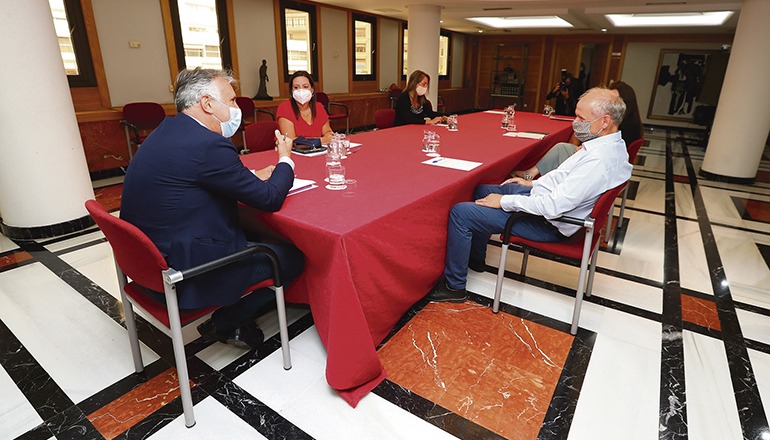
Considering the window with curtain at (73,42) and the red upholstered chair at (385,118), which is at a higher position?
the window with curtain at (73,42)

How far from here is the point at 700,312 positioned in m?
2.42

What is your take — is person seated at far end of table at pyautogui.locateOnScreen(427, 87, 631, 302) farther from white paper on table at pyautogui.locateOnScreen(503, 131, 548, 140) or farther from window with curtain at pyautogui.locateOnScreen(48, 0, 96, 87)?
window with curtain at pyautogui.locateOnScreen(48, 0, 96, 87)

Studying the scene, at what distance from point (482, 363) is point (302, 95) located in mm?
2370

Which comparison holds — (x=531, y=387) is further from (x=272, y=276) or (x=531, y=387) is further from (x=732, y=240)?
(x=732, y=240)

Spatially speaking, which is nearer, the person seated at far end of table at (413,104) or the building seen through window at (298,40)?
the person seated at far end of table at (413,104)

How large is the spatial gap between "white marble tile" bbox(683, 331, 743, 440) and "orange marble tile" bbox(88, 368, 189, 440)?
204cm

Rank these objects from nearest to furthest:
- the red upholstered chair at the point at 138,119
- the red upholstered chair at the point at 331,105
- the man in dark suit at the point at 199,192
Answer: the man in dark suit at the point at 199,192 → the red upholstered chair at the point at 138,119 → the red upholstered chair at the point at 331,105

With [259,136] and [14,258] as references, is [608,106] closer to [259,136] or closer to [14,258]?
[259,136]

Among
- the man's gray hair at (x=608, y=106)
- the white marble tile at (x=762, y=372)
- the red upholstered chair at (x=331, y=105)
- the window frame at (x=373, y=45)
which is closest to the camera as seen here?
the white marble tile at (x=762, y=372)

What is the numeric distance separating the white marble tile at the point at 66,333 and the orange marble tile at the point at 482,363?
1.22m

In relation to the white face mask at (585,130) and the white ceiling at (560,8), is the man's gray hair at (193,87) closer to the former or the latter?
the white face mask at (585,130)

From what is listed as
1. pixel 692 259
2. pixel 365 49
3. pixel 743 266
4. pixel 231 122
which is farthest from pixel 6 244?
pixel 365 49

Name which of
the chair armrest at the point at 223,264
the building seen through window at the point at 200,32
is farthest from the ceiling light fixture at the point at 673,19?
the chair armrest at the point at 223,264

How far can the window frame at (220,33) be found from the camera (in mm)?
5508
